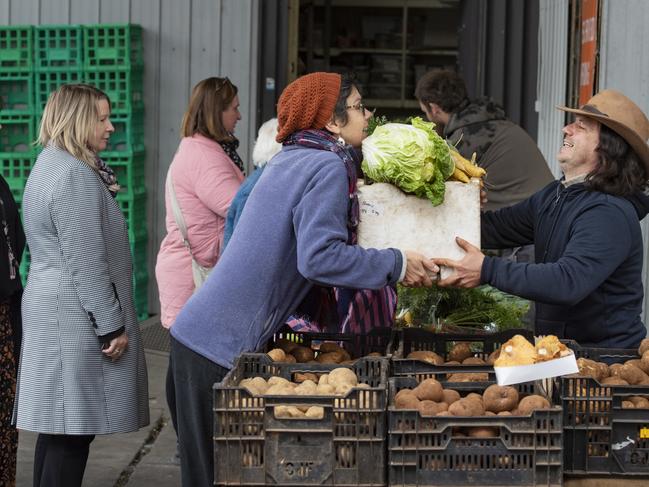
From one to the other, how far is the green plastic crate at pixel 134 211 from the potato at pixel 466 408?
6.12 metres

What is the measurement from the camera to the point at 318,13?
503 inches

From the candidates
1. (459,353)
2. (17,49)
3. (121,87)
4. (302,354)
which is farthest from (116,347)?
(17,49)

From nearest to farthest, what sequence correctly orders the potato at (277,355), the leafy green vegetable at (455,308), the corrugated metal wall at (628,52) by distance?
1. the potato at (277,355)
2. the leafy green vegetable at (455,308)
3. the corrugated metal wall at (628,52)

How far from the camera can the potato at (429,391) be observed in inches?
135

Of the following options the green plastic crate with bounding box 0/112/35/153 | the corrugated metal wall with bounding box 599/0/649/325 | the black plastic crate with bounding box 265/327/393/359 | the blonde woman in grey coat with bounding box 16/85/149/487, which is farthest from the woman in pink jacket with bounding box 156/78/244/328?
the green plastic crate with bounding box 0/112/35/153

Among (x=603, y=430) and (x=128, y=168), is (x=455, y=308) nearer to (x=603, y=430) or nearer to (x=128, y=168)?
(x=603, y=430)

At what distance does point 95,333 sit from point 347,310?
1015mm

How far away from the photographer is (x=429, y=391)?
3434mm

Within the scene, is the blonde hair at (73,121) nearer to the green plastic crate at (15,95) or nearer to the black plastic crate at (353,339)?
the black plastic crate at (353,339)

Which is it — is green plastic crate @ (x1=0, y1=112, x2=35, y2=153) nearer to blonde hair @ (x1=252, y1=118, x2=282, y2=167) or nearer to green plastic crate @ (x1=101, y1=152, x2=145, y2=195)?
green plastic crate @ (x1=101, y1=152, x2=145, y2=195)

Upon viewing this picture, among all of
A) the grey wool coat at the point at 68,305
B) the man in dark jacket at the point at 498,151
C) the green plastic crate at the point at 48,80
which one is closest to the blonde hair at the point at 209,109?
the man in dark jacket at the point at 498,151

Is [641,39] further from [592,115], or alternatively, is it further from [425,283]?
[425,283]

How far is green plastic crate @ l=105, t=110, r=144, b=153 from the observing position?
30.2ft

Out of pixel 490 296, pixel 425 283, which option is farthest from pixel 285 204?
pixel 490 296
